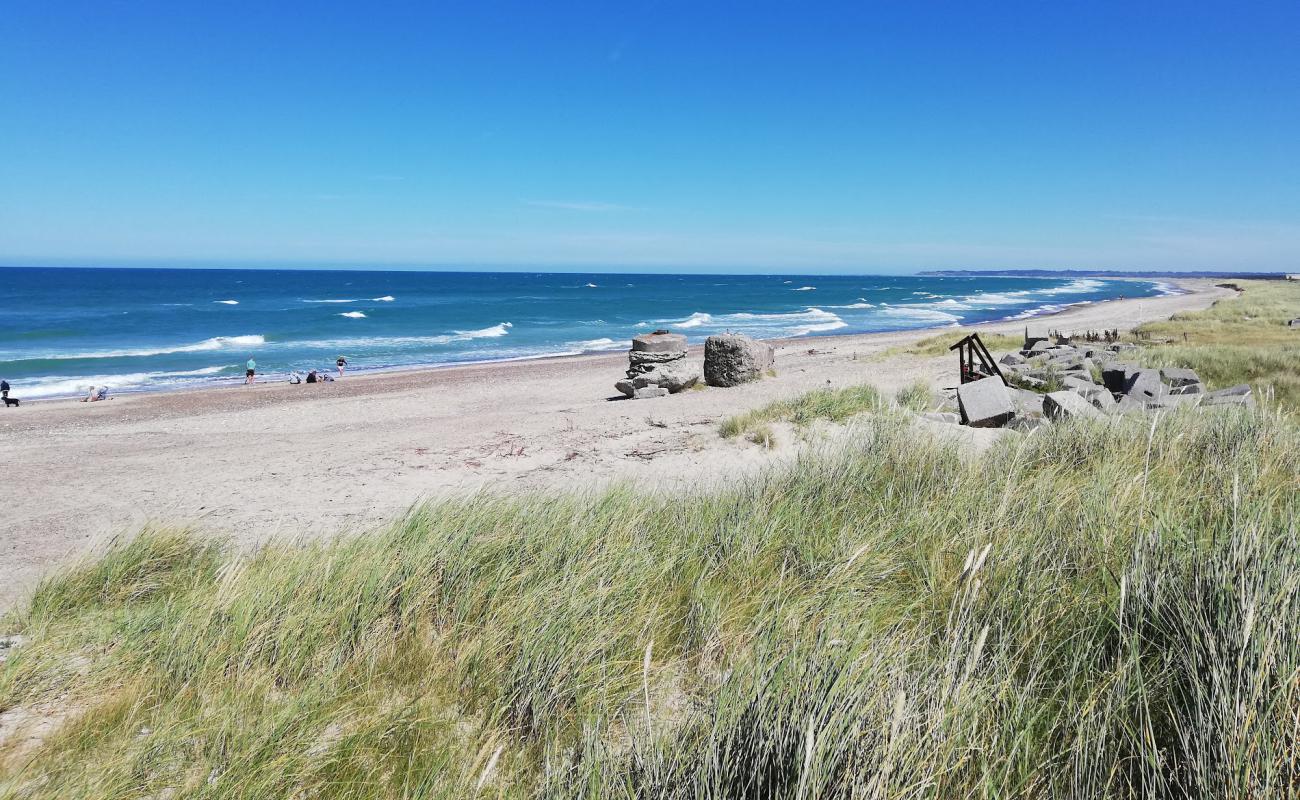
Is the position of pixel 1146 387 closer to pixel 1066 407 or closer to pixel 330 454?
pixel 1066 407

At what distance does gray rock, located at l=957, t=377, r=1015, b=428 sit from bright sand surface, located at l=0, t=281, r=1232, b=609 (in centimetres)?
133

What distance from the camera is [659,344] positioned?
1625 cm

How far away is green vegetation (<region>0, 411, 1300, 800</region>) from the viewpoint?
1864mm

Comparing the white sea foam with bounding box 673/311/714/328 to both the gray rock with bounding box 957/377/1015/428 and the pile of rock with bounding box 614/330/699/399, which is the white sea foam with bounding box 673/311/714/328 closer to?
the pile of rock with bounding box 614/330/699/399

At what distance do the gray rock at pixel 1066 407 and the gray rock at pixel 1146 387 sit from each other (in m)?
2.10

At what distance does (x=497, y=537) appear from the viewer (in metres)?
3.94

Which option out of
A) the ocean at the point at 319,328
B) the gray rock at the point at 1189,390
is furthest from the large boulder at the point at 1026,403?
the ocean at the point at 319,328

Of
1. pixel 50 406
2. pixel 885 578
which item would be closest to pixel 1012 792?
pixel 885 578

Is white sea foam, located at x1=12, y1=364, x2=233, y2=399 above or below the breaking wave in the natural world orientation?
below

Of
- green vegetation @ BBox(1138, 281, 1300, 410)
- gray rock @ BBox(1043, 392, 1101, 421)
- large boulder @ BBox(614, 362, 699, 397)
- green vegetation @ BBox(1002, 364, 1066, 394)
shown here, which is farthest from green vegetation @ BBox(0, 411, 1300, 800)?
large boulder @ BBox(614, 362, 699, 397)

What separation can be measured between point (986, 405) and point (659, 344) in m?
8.68

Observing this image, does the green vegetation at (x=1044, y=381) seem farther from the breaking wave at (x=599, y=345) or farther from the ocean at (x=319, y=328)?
the breaking wave at (x=599, y=345)

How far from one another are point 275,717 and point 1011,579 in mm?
2879

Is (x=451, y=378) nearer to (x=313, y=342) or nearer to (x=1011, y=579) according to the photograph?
(x=313, y=342)
